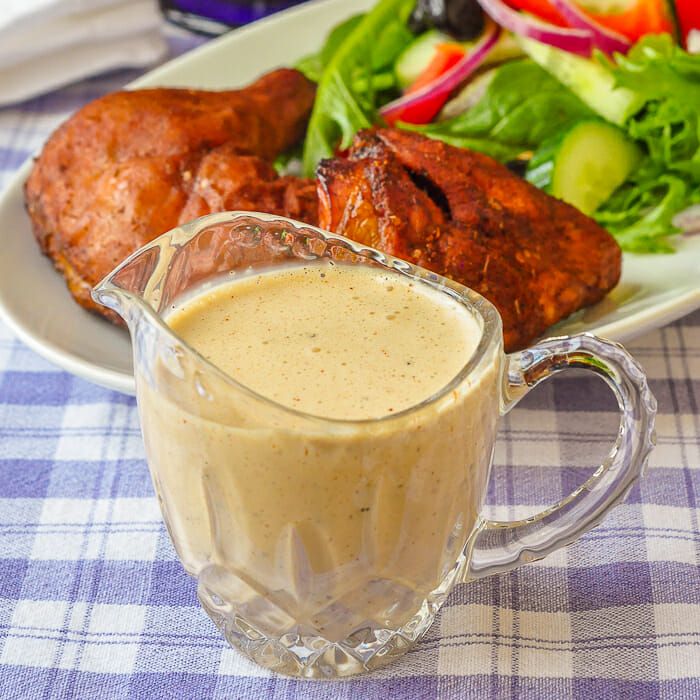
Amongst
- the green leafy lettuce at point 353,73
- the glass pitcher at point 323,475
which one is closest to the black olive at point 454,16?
the green leafy lettuce at point 353,73

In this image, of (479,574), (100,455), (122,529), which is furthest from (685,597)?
(100,455)

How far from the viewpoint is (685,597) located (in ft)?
5.28

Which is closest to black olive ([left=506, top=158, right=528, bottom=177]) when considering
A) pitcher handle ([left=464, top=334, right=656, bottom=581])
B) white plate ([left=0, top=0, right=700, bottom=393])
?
white plate ([left=0, top=0, right=700, bottom=393])

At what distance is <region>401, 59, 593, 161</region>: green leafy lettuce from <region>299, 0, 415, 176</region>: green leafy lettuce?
0.18 metres

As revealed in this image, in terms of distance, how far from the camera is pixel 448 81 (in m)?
2.83

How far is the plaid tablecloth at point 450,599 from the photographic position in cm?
150

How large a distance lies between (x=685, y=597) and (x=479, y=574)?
32 centimetres

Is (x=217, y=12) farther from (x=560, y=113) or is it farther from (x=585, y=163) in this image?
(x=585, y=163)

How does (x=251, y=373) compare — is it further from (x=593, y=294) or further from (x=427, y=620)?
(x=593, y=294)

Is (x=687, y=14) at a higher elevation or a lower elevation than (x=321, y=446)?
lower

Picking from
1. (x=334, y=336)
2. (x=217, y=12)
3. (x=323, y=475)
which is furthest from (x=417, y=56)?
(x=323, y=475)

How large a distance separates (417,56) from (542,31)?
36cm

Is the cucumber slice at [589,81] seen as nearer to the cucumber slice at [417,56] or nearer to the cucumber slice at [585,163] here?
the cucumber slice at [585,163]

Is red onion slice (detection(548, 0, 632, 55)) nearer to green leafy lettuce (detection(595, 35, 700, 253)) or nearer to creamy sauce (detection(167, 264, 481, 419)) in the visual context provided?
green leafy lettuce (detection(595, 35, 700, 253))
